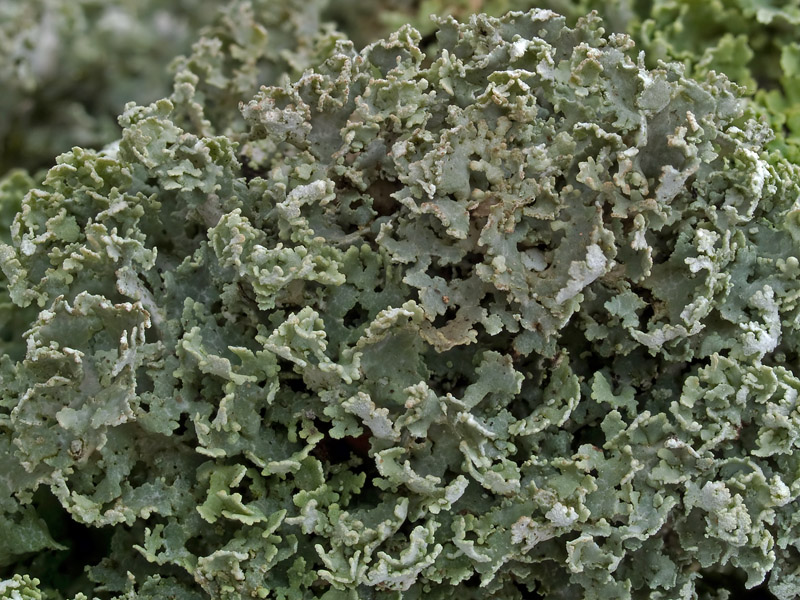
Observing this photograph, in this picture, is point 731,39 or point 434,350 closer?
point 434,350

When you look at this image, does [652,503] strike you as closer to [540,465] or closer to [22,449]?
[540,465]

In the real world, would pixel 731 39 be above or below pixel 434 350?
above

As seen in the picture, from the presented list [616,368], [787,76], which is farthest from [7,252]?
[787,76]

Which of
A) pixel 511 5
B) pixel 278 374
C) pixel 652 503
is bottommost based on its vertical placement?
pixel 652 503

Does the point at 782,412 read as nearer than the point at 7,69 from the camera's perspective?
Yes

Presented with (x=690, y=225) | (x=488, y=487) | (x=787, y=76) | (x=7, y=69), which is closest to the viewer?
(x=488, y=487)

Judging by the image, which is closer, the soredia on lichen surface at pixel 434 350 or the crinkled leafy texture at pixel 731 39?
the soredia on lichen surface at pixel 434 350

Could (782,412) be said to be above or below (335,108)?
below

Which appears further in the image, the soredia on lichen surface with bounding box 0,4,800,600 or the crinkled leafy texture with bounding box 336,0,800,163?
the crinkled leafy texture with bounding box 336,0,800,163
